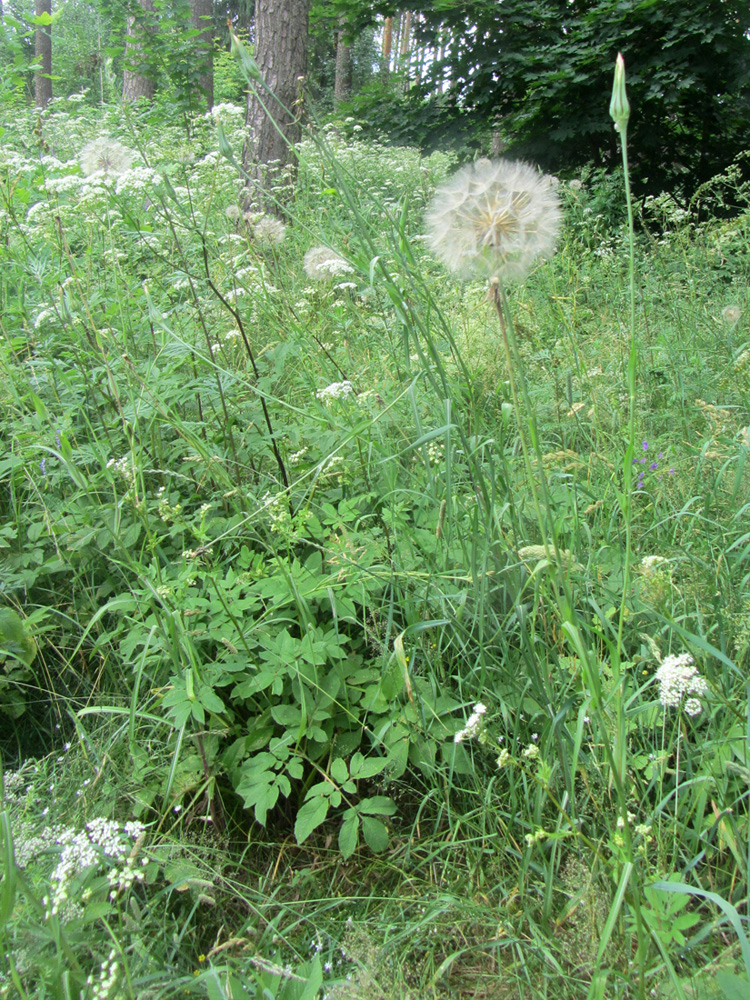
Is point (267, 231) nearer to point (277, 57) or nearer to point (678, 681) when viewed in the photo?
point (678, 681)

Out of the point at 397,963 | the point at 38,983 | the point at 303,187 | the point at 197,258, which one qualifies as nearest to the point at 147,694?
the point at 38,983

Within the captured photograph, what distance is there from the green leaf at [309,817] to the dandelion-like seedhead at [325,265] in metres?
1.73

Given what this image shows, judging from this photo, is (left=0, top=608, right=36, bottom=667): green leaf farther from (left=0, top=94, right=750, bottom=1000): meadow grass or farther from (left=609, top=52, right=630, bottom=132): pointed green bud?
(left=609, top=52, right=630, bottom=132): pointed green bud

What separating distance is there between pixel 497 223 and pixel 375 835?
4.28 feet

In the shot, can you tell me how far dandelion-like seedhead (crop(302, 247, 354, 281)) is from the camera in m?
2.40

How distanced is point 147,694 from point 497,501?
1141 millimetres

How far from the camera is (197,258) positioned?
326 centimetres

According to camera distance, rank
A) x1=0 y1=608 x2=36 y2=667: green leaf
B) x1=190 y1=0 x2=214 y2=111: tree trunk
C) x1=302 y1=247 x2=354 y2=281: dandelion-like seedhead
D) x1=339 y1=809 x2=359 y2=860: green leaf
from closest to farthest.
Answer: x1=339 y1=809 x2=359 y2=860: green leaf → x1=0 y1=608 x2=36 y2=667: green leaf → x1=302 y1=247 x2=354 y2=281: dandelion-like seedhead → x1=190 y1=0 x2=214 y2=111: tree trunk

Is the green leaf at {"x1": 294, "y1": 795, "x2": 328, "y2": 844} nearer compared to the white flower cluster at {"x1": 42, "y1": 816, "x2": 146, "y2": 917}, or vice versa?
the white flower cluster at {"x1": 42, "y1": 816, "x2": 146, "y2": 917}

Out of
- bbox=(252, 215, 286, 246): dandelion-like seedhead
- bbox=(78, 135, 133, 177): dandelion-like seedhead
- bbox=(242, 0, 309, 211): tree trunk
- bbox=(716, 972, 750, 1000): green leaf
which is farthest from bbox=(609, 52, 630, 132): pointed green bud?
bbox=(242, 0, 309, 211): tree trunk

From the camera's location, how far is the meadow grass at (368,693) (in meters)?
1.17

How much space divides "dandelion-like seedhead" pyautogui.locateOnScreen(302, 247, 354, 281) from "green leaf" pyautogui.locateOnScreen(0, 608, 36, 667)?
1559 mm

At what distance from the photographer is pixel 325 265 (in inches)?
96.2

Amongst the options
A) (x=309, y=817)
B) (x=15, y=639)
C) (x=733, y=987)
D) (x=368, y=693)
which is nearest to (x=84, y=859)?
(x=309, y=817)
